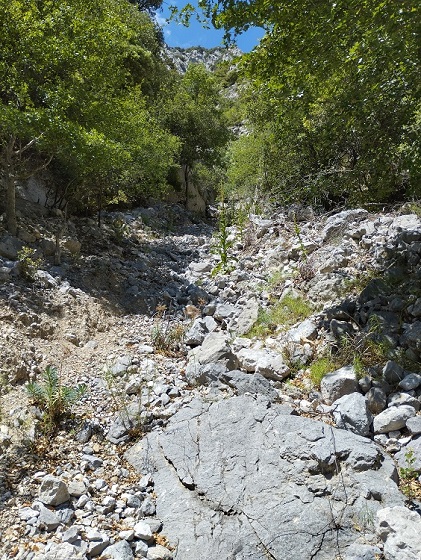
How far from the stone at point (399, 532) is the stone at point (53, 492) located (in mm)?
2499

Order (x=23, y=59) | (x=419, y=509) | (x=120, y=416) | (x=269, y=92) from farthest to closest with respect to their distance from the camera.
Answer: (x=23, y=59), (x=269, y=92), (x=120, y=416), (x=419, y=509)

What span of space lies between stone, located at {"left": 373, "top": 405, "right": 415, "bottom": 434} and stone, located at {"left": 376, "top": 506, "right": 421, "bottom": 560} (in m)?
1.17

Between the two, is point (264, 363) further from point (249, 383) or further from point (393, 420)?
point (393, 420)

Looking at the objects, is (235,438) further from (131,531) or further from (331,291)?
(331,291)

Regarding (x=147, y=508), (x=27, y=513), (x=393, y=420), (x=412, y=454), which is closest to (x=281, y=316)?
(x=393, y=420)

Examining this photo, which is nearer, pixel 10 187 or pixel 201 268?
pixel 10 187

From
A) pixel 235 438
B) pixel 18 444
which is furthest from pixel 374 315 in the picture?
pixel 18 444

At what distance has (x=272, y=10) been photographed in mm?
5457

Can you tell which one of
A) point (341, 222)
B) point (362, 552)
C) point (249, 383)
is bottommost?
point (362, 552)

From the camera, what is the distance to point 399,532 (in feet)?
9.36

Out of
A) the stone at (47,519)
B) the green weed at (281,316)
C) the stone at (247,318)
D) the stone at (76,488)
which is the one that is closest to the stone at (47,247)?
the stone at (247,318)

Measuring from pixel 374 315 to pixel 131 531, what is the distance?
12.5ft

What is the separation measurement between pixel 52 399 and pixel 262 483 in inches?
97.9

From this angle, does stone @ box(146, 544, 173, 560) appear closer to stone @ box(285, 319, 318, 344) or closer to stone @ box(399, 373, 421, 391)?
stone @ box(399, 373, 421, 391)
